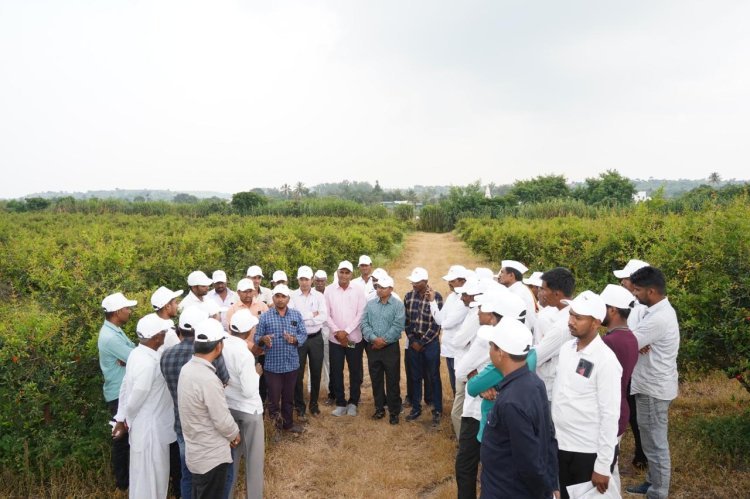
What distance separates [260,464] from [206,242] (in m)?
9.19

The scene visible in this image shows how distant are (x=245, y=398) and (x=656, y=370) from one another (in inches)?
138

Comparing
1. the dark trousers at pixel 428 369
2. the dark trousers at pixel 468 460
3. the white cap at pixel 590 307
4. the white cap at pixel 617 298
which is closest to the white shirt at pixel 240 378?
the dark trousers at pixel 468 460

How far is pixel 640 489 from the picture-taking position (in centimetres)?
414

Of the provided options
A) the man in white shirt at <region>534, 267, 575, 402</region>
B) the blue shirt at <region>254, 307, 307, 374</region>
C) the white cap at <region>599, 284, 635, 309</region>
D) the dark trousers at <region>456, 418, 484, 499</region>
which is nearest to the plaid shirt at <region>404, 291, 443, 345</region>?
the blue shirt at <region>254, 307, 307, 374</region>

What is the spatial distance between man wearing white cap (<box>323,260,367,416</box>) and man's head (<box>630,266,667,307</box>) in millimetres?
3367

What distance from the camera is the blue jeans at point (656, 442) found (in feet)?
12.6

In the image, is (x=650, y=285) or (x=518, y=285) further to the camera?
(x=518, y=285)

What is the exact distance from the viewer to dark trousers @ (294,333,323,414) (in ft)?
20.3

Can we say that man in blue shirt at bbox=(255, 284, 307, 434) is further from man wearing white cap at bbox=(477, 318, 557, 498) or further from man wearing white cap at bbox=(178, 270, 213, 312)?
man wearing white cap at bbox=(477, 318, 557, 498)

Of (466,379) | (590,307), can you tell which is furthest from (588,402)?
(466,379)

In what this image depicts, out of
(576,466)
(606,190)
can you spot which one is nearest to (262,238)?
(576,466)

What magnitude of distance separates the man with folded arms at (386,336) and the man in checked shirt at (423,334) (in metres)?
0.15

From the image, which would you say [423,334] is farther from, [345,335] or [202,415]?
[202,415]

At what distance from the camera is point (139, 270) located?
955 cm
